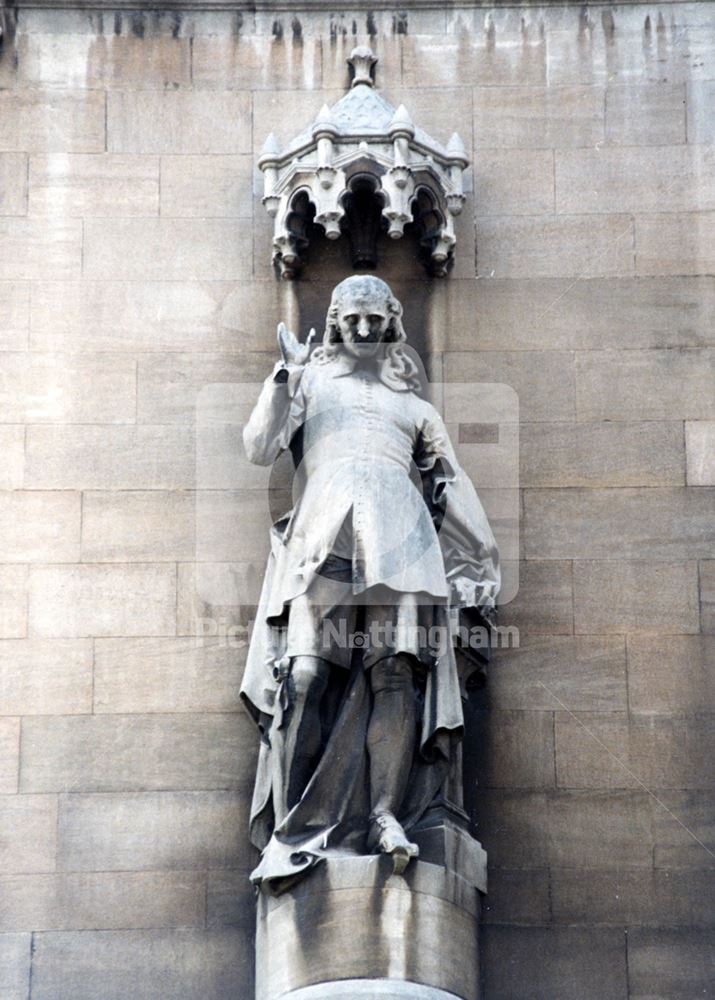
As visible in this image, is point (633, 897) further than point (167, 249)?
No

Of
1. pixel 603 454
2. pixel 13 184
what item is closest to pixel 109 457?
pixel 13 184

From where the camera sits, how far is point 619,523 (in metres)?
13.5

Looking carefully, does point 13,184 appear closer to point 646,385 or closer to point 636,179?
point 636,179

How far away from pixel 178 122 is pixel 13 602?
3.03 metres

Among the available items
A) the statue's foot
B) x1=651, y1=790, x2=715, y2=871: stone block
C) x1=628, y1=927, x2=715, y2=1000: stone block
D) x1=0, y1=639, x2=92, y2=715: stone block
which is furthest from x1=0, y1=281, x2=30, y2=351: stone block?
x1=628, y1=927, x2=715, y2=1000: stone block

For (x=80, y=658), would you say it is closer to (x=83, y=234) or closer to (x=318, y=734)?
(x=318, y=734)

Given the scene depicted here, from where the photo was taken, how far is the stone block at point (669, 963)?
12570 mm

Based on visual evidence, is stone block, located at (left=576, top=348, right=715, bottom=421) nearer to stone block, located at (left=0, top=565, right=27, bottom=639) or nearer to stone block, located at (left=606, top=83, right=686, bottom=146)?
stone block, located at (left=606, top=83, right=686, bottom=146)

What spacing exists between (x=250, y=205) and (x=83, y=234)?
3.19 ft

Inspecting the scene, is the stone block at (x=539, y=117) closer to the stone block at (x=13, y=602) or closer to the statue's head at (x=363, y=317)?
the statue's head at (x=363, y=317)

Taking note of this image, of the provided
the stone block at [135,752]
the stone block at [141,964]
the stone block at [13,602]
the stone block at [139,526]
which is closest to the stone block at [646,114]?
the stone block at [139,526]

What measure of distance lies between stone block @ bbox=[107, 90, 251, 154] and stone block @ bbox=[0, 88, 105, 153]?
9cm

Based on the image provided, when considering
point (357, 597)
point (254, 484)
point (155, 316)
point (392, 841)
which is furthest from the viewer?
point (155, 316)

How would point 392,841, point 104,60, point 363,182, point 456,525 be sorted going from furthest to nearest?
point 104,60
point 363,182
point 456,525
point 392,841
